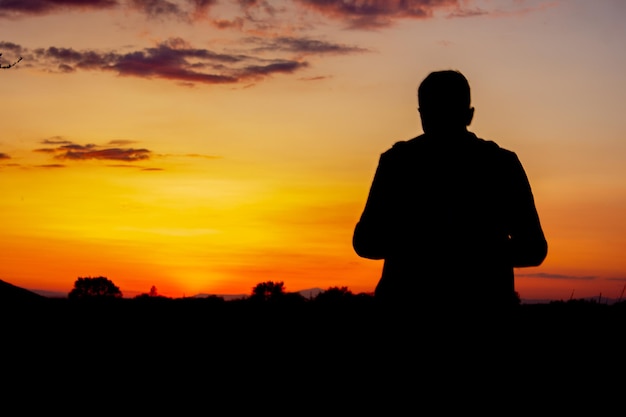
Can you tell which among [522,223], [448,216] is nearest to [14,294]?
[448,216]

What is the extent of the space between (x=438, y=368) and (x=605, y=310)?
7.52 m

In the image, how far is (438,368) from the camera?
4.75 meters

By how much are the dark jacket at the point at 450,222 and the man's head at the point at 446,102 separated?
8cm

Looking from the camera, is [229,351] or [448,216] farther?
[229,351]

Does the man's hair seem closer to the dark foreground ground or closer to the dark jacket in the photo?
the dark jacket

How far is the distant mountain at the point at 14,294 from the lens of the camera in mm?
11674

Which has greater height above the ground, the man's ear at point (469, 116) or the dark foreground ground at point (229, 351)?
the man's ear at point (469, 116)

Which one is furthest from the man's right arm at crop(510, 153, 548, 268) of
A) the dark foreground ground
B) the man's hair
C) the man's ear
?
the dark foreground ground

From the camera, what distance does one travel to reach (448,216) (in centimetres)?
482

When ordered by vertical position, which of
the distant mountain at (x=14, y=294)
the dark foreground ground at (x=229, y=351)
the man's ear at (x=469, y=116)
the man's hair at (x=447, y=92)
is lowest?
the dark foreground ground at (x=229, y=351)

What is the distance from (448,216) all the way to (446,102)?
61 cm

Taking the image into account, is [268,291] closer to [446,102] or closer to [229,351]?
[229,351]

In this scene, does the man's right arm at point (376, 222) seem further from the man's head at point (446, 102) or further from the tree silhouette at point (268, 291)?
the tree silhouette at point (268, 291)

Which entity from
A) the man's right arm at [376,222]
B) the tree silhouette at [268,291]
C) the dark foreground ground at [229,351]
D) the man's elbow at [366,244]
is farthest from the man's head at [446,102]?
the tree silhouette at [268,291]
